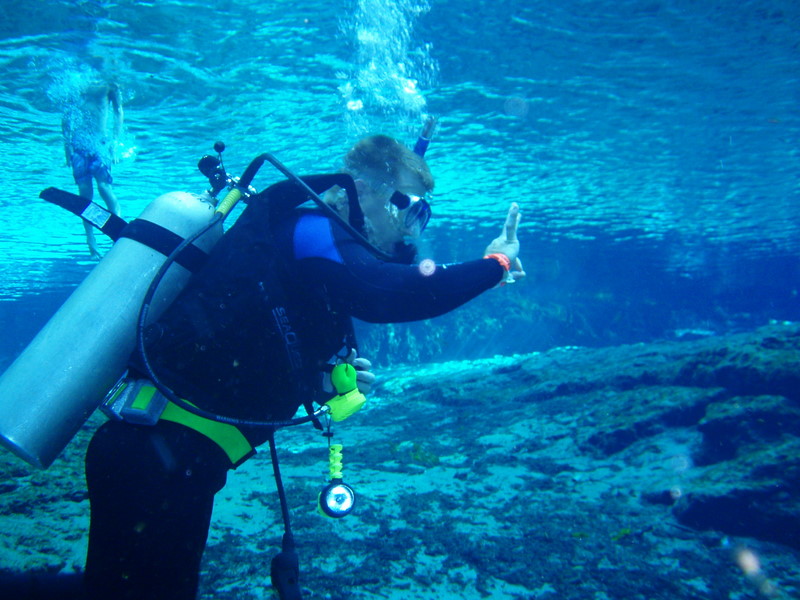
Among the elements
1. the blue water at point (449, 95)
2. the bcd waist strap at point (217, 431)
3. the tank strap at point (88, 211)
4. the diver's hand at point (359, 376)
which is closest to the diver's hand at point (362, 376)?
the diver's hand at point (359, 376)

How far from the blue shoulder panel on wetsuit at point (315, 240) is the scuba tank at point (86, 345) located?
728 mm

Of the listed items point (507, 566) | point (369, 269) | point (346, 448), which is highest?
point (346, 448)

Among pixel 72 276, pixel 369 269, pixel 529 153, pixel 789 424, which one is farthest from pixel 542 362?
pixel 72 276

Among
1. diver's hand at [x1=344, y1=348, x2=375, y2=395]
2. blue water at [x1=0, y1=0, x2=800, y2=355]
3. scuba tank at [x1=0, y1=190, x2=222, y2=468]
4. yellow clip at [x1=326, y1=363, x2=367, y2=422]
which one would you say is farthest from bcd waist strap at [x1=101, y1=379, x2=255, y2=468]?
blue water at [x1=0, y1=0, x2=800, y2=355]

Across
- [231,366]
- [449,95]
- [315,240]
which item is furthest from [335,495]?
[449,95]

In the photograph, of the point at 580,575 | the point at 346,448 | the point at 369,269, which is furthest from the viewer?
the point at 346,448

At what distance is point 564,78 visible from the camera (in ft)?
41.5

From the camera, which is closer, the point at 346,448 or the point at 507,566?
the point at 507,566

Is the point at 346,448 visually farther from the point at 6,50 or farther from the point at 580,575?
the point at 6,50

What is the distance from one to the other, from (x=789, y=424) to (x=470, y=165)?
550 inches

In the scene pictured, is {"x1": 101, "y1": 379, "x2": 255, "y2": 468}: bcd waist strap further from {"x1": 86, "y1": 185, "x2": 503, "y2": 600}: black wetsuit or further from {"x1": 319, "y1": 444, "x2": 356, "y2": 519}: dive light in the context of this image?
{"x1": 319, "y1": 444, "x2": 356, "y2": 519}: dive light

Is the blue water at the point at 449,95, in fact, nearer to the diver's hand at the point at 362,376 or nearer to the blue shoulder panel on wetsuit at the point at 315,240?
the blue shoulder panel on wetsuit at the point at 315,240

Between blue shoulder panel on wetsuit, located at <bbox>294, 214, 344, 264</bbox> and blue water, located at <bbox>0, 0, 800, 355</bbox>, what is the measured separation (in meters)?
9.06

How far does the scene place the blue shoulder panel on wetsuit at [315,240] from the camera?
91.3 inches
